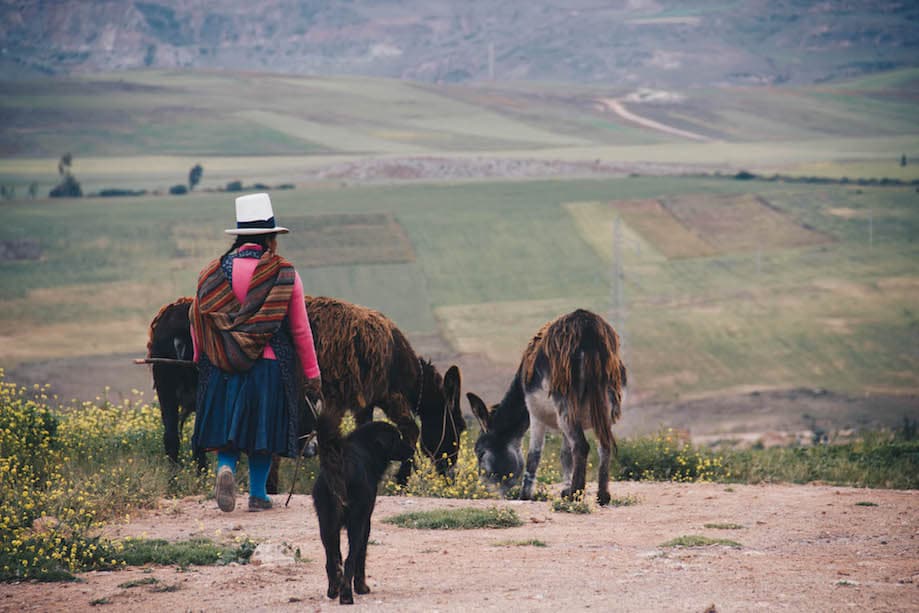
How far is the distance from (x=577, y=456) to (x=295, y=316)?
325 cm

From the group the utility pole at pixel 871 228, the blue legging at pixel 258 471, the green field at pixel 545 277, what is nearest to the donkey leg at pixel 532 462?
the blue legging at pixel 258 471

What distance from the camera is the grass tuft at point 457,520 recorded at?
9.66 meters

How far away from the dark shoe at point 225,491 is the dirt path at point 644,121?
420ft

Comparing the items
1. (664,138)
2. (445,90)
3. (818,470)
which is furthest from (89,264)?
(445,90)

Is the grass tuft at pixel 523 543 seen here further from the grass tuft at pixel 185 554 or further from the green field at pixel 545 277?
the green field at pixel 545 277

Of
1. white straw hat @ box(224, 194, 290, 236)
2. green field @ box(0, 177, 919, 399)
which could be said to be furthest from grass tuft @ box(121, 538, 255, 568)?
green field @ box(0, 177, 919, 399)

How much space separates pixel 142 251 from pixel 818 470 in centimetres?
5204

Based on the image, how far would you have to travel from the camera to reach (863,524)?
9.70 m

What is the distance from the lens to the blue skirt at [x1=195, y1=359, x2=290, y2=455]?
916 cm

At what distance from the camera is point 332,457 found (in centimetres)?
741

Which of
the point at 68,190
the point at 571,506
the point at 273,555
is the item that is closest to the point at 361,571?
the point at 273,555

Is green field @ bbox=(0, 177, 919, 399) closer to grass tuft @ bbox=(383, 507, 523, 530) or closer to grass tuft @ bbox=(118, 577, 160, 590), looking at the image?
grass tuft @ bbox=(383, 507, 523, 530)

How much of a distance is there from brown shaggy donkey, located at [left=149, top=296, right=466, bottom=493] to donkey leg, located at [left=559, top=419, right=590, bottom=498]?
4.68ft

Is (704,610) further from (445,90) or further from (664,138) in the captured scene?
(445,90)
